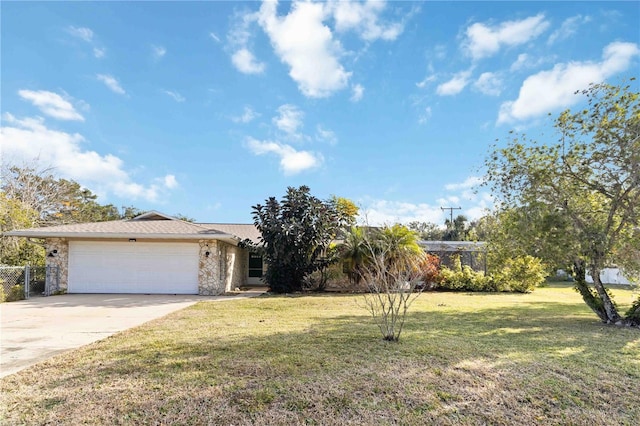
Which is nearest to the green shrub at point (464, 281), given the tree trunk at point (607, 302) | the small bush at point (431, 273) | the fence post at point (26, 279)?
the small bush at point (431, 273)

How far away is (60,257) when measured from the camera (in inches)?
553

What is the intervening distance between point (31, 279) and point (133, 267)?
3.72 m

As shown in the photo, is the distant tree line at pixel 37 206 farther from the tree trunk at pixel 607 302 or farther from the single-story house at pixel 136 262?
the tree trunk at pixel 607 302

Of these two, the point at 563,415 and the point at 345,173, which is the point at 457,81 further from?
the point at 563,415

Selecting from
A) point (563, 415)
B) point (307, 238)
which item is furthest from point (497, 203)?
point (307, 238)

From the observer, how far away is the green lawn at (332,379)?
3434mm

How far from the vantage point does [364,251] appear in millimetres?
15312

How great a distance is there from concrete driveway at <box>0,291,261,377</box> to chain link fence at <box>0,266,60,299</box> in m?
0.74

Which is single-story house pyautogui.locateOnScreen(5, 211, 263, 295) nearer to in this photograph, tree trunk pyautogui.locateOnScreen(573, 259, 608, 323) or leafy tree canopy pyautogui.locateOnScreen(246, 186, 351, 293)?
leafy tree canopy pyautogui.locateOnScreen(246, 186, 351, 293)

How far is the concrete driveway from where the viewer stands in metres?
5.57

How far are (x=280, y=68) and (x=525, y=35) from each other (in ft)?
25.5

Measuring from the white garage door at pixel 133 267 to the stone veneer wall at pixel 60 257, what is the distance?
6.2 inches

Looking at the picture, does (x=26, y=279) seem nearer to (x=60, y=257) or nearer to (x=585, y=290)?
(x=60, y=257)

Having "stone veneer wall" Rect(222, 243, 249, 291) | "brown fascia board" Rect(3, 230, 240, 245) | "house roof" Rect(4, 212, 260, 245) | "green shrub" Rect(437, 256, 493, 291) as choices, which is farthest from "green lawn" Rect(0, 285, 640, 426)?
"green shrub" Rect(437, 256, 493, 291)
